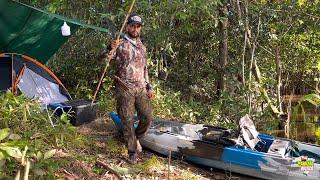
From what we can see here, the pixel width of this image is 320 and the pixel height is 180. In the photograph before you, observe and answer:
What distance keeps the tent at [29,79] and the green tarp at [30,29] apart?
246 millimetres

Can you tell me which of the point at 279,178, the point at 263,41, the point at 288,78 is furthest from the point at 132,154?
the point at 288,78

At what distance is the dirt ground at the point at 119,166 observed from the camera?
4.99 m

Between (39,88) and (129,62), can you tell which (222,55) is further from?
(129,62)

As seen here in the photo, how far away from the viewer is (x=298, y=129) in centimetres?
1066

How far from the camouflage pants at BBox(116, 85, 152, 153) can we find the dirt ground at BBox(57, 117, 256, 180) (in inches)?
12.3

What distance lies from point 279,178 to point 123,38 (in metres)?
2.69

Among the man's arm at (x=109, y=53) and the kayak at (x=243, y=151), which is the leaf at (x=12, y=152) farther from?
the kayak at (x=243, y=151)

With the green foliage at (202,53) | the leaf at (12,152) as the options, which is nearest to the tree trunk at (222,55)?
the green foliage at (202,53)

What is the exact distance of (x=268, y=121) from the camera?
9.33 meters

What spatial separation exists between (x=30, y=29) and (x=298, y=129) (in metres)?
6.79

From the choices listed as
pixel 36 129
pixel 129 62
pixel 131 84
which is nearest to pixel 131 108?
pixel 131 84

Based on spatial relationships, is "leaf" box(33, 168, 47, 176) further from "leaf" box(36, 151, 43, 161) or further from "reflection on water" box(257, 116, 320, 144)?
"reflection on water" box(257, 116, 320, 144)

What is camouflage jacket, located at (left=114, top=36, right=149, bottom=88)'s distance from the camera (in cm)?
557

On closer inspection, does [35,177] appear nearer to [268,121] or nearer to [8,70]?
[8,70]
